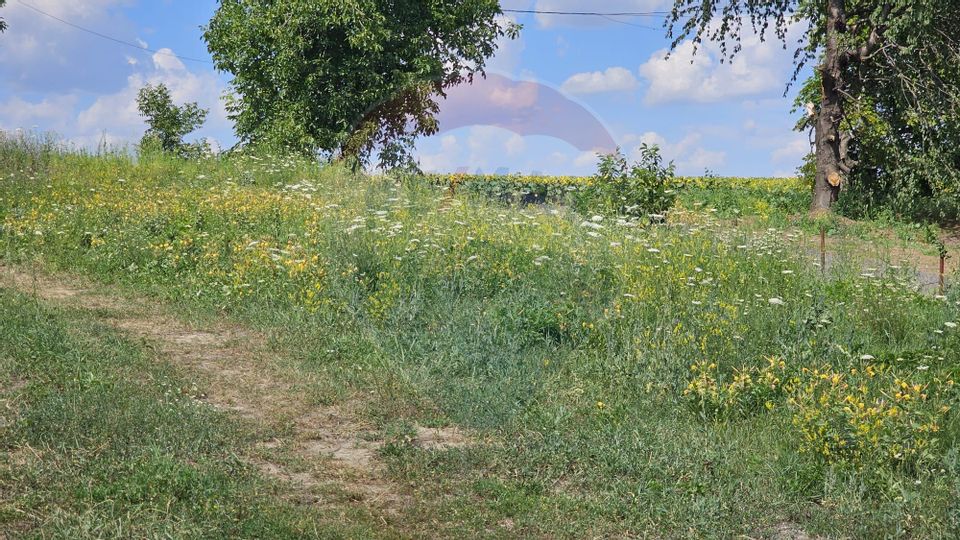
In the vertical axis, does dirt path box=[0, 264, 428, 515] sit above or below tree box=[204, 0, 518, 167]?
below

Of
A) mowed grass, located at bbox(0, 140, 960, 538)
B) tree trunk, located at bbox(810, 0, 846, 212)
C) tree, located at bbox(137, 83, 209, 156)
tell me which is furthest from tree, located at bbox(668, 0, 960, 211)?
tree, located at bbox(137, 83, 209, 156)

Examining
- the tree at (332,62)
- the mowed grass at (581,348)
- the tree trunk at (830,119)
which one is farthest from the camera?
the tree at (332,62)

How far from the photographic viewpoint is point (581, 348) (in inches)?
299

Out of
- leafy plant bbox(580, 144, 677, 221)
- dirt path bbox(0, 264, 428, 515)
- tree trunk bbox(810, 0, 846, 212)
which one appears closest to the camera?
dirt path bbox(0, 264, 428, 515)

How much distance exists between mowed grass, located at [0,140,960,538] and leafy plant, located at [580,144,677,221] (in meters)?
2.53

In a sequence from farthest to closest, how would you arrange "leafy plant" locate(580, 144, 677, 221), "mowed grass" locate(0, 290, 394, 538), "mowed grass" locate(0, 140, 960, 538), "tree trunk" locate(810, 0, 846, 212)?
"tree trunk" locate(810, 0, 846, 212), "leafy plant" locate(580, 144, 677, 221), "mowed grass" locate(0, 140, 960, 538), "mowed grass" locate(0, 290, 394, 538)

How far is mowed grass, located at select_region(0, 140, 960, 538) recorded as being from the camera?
4.98 metres

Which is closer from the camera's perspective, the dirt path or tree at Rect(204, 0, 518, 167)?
the dirt path

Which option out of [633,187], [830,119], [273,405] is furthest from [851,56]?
[273,405]

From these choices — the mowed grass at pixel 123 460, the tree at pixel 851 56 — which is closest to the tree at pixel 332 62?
the tree at pixel 851 56

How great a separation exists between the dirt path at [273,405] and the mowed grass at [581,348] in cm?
22

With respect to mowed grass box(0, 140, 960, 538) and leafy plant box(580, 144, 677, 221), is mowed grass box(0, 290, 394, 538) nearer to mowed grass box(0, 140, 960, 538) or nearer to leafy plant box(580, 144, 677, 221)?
mowed grass box(0, 140, 960, 538)

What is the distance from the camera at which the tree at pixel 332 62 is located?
2475 cm

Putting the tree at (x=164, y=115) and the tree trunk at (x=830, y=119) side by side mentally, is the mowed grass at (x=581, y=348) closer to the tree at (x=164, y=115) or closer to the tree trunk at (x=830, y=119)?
the tree trunk at (x=830, y=119)
